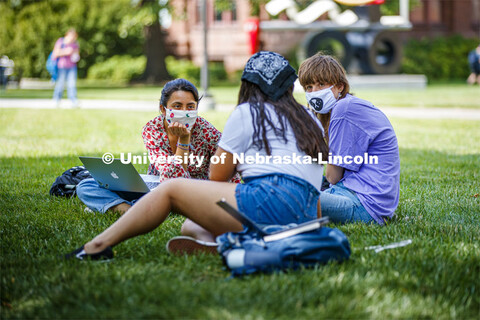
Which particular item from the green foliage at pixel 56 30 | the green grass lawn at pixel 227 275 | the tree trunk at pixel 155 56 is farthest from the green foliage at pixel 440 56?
the green grass lawn at pixel 227 275

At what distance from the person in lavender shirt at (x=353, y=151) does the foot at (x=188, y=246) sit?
1082mm

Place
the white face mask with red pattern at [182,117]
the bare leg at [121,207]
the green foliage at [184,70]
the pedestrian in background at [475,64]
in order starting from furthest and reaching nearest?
the green foliage at [184,70] < the pedestrian in background at [475,64] < the bare leg at [121,207] < the white face mask with red pattern at [182,117]

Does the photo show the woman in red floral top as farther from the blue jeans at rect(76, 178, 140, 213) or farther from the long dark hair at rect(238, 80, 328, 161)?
the long dark hair at rect(238, 80, 328, 161)

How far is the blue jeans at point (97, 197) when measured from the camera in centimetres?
505

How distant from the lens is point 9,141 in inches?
406

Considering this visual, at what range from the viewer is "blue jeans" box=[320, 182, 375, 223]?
457 centimetres

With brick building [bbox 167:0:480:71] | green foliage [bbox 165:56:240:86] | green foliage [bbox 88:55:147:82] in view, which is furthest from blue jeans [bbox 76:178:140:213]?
green foliage [bbox 88:55:147:82]

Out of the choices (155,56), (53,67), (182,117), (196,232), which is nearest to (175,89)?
(182,117)

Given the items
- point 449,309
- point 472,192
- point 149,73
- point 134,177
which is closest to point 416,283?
point 449,309

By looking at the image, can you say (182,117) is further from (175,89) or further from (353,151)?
(353,151)

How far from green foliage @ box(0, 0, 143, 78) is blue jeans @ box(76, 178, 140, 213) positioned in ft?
114

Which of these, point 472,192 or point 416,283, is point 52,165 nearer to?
point 472,192

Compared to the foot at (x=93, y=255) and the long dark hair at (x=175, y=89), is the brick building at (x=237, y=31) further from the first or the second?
the foot at (x=93, y=255)

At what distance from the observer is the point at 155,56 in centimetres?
3450
